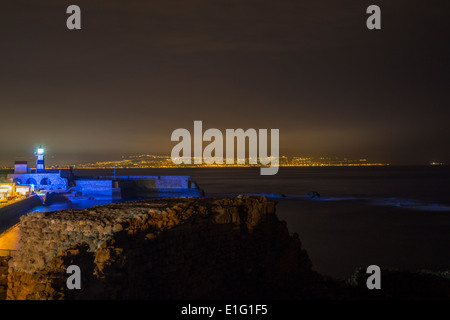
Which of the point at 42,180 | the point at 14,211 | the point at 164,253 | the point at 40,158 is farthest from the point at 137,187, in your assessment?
the point at 164,253

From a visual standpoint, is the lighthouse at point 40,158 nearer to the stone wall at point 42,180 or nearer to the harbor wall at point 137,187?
the stone wall at point 42,180

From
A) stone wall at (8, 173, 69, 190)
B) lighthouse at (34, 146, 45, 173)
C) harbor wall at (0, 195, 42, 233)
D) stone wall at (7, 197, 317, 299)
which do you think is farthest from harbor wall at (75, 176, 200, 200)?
stone wall at (7, 197, 317, 299)

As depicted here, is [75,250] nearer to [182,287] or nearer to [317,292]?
[182,287]

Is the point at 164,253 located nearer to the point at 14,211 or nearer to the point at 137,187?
the point at 14,211

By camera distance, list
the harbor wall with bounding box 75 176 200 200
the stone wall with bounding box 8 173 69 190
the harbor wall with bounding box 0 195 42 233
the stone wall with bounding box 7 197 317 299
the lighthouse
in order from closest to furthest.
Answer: the stone wall with bounding box 7 197 317 299 → the harbor wall with bounding box 0 195 42 233 → the stone wall with bounding box 8 173 69 190 → the harbor wall with bounding box 75 176 200 200 → the lighthouse

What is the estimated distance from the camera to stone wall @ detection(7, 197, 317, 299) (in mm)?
5805

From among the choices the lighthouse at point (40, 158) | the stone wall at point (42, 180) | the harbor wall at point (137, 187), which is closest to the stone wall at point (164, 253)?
the harbor wall at point (137, 187)

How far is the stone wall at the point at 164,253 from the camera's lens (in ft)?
19.0

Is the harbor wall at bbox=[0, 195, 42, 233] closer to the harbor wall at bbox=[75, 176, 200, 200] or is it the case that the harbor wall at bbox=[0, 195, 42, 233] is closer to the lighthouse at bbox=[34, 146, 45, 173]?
the harbor wall at bbox=[75, 176, 200, 200]

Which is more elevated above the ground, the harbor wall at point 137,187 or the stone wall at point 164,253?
the stone wall at point 164,253

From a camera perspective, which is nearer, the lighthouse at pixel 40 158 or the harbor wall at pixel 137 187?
the harbor wall at pixel 137 187

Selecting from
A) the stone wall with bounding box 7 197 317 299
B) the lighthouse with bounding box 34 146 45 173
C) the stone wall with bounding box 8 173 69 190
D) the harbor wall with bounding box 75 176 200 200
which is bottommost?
the harbor wall with bounding box 75 176 200 200
